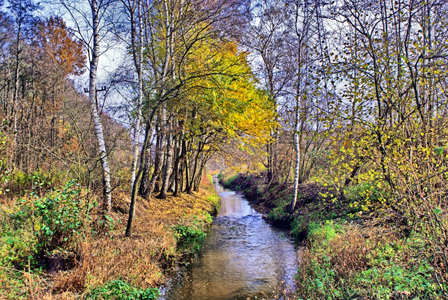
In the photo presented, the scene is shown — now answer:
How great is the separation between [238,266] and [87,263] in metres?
4.33

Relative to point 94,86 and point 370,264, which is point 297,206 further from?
point 94,86

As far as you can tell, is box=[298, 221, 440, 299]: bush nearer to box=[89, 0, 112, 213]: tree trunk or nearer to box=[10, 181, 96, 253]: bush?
box=[10, 181, 96, 253]: bush

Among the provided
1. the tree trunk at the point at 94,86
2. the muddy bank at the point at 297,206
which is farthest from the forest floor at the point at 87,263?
the muddy bank at the point at 297,206

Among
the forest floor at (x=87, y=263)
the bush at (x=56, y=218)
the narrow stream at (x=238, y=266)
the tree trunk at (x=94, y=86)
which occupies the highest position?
the tree trunk at (x=94, y=86)

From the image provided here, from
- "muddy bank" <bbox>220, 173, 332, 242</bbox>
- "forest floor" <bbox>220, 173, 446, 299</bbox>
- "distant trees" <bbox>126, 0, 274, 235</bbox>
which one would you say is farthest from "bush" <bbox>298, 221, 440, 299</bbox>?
"distant trees" <bbox>126, 0, 274, 235</bbox>

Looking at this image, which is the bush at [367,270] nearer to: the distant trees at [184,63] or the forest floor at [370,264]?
the forest floor at [370,264]

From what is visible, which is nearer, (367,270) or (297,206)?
(367,270)

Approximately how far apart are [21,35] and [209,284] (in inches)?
561

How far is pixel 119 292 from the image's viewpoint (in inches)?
215

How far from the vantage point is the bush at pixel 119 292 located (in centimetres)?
521

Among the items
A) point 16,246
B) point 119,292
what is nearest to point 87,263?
point 119,292

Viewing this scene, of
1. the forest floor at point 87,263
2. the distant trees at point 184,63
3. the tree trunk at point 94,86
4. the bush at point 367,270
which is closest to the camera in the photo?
the bush at point 367,270

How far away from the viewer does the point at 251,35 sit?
18312mm

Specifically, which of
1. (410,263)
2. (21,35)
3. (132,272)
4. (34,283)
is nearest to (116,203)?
(132,272)
